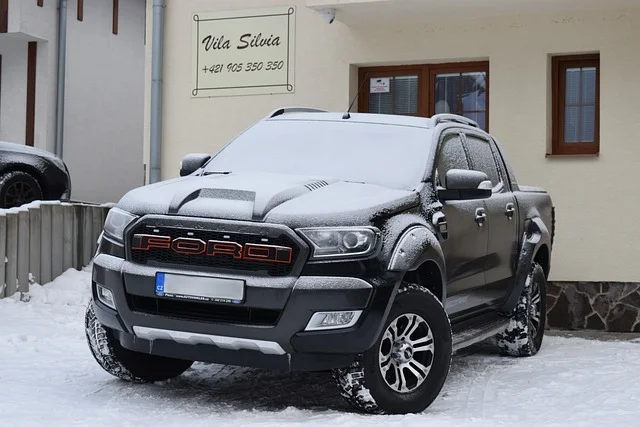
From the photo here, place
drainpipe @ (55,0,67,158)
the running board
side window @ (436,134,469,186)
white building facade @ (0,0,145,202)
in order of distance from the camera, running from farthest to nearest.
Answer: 1. drainpipe @ (55,0,67,158)
2. white building facade @ (0,0,145,202)
3. side window @ (436,134,469,186)
4. the running board

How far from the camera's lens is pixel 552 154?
11.6 m

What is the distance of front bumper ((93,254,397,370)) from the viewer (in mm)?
5422

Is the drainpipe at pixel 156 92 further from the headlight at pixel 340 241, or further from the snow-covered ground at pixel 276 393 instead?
the headlight at pixel 340 241

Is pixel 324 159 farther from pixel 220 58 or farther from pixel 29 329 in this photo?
pixel 220 58

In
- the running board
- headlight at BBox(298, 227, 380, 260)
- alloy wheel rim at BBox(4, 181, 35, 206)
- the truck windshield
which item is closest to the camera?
headlight at BBox(298, 227, 380, 260)

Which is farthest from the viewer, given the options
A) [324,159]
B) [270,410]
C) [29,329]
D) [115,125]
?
[115,125]

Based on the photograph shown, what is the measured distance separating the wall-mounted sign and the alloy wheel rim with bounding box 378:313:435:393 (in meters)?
7.10

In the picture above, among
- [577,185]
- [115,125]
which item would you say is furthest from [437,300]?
[115,125]

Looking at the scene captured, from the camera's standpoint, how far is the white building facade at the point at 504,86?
11.2 meters

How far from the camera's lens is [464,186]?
6.46 meters

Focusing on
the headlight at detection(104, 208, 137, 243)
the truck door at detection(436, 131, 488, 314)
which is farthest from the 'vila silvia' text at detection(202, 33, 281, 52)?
the headlight at detection(104, 208, 137, 243)

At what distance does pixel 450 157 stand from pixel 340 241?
1801 mm

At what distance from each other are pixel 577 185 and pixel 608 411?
220 inches

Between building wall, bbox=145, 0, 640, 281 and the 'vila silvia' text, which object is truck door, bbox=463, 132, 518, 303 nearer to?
building wall, bbox=145, 0, 640, 281
